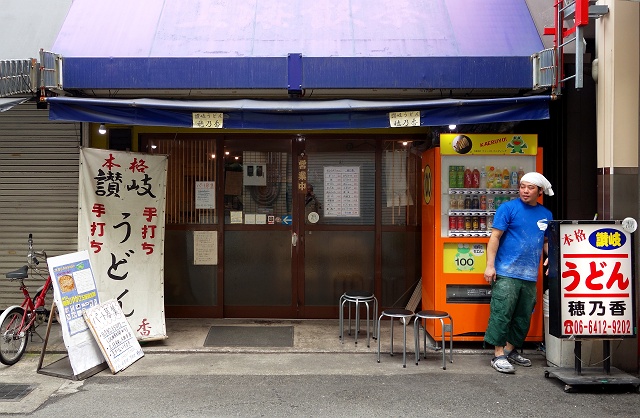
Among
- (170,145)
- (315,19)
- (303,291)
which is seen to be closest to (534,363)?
(303,291)

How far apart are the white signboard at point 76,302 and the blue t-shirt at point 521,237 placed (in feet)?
15.9

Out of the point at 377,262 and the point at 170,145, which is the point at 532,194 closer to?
the point at 377,262

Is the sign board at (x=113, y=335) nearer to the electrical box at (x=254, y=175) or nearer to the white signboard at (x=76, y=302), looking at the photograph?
the white signboard at (x=76, y=302)

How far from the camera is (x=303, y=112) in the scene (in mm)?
6883

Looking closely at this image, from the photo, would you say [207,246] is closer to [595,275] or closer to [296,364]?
[296,364]

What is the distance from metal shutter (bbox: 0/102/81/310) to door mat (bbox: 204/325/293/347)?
251 cm

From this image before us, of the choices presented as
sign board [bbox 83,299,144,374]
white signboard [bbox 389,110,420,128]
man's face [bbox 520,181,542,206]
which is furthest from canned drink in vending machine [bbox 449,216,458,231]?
sign board [bbox 83,299,144,374]

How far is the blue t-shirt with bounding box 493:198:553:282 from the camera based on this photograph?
675 cm

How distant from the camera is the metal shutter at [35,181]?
27.9 feet

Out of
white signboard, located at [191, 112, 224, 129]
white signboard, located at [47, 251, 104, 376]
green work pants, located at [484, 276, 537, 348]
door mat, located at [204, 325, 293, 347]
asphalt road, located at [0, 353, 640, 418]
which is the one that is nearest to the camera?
asphalt road, located at [0, 353, 640, 418]

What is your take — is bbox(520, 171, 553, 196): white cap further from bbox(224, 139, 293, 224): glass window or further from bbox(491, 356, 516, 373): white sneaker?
bbox(224, 139, 293, 224): glass window

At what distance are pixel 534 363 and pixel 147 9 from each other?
6.83 metres

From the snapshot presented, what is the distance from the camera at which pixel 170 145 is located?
898cm

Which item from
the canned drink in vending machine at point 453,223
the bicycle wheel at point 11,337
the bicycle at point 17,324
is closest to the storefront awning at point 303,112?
the canned drink in vending machine at point 453,223
